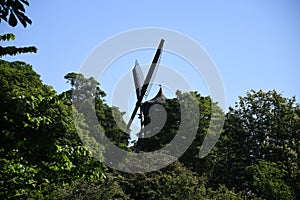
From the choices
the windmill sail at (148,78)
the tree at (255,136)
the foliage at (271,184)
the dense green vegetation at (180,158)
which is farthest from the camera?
the windmill sail at (148,78)

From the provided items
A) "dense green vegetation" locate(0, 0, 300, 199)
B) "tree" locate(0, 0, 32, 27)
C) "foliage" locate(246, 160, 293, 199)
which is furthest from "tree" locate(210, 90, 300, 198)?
"tree" locate(0, 0, 32, 27)

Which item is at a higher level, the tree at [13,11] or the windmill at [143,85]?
the windmill at [143,85]

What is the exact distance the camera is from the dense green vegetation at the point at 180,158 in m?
9.98

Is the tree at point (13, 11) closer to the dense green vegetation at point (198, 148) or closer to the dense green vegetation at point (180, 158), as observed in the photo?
the dense green vegetation at point (180, 158)

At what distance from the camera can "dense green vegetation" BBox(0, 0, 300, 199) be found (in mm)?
9977

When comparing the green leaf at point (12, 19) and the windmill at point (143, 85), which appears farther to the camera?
the windmill at point (143, 85)

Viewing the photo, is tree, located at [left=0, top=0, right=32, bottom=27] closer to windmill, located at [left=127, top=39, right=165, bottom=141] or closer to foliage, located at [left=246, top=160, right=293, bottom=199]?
foliage, located at [left=246, top=160, right=293, bottom=199]

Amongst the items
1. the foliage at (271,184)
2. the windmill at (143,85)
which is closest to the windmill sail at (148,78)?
the windmill at (143,85)

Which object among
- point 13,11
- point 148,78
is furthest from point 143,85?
point 13,11

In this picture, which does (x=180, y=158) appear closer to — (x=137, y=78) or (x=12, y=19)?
(x=137, y=78)

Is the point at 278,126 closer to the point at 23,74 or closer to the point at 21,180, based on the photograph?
the point at 23,74

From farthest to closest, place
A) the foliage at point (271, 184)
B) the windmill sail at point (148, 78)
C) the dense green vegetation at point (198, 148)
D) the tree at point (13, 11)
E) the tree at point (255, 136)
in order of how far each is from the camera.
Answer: the windmill sail at point (148, 78) < the tree at point (255, 136) < the dense green vegetation at point (198, 148) < the foliage at point (271, 184) < the tree at point (13, 11)

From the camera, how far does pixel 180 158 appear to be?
121 feet

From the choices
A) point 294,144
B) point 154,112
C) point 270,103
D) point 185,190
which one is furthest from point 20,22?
point 154,112
